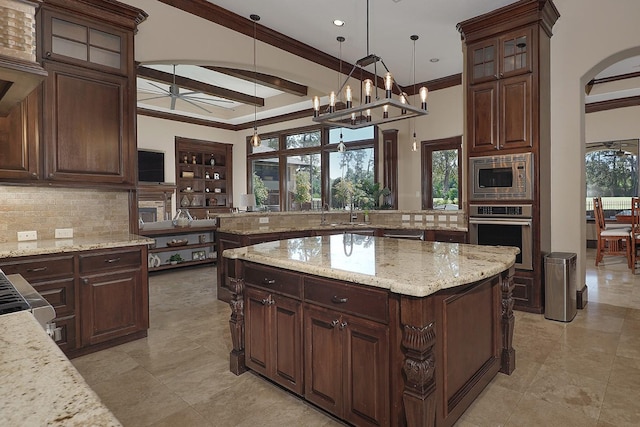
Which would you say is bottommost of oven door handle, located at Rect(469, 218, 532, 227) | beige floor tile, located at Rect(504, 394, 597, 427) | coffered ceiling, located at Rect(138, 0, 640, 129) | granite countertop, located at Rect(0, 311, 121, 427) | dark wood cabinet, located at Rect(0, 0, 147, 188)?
beige floor tile, located at Rect(504, 394, 597, 427)

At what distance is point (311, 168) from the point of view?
899 centimetres

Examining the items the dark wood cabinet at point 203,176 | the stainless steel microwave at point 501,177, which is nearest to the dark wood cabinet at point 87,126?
the stainless steel microwave at point 501,177

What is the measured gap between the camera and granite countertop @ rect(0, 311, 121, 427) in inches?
21.0

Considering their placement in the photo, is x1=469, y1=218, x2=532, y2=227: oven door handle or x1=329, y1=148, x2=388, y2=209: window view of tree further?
x1=329, y1=148, x2=388, y2=209: window view of tree

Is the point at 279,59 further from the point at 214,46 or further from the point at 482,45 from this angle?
the point at 482,45

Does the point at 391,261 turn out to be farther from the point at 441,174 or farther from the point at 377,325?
the point at 441,174

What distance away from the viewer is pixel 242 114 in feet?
31.0

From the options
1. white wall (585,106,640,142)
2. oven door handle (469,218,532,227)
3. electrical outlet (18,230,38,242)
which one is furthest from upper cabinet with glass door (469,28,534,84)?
white wall (585,106,640,142)

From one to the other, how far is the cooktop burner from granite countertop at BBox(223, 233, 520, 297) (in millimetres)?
1144

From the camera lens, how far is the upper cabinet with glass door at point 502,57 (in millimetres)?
3852

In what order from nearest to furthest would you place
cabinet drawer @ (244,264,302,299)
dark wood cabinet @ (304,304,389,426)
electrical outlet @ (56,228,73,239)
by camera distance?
dark wood cabinet @ (304,304,389,426) < cabinet drawer @ (244,264,302,299) < electrical outlet @ (56,228,73,239)

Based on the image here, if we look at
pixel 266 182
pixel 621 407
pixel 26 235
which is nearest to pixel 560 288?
pixel 621 407

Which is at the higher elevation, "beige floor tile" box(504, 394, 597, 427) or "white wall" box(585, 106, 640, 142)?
"white wall" box(585, 106, 640, 142)

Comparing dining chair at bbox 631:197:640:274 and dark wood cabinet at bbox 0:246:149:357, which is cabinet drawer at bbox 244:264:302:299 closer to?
dark wood cabinet at bbox 0:246:149:357
